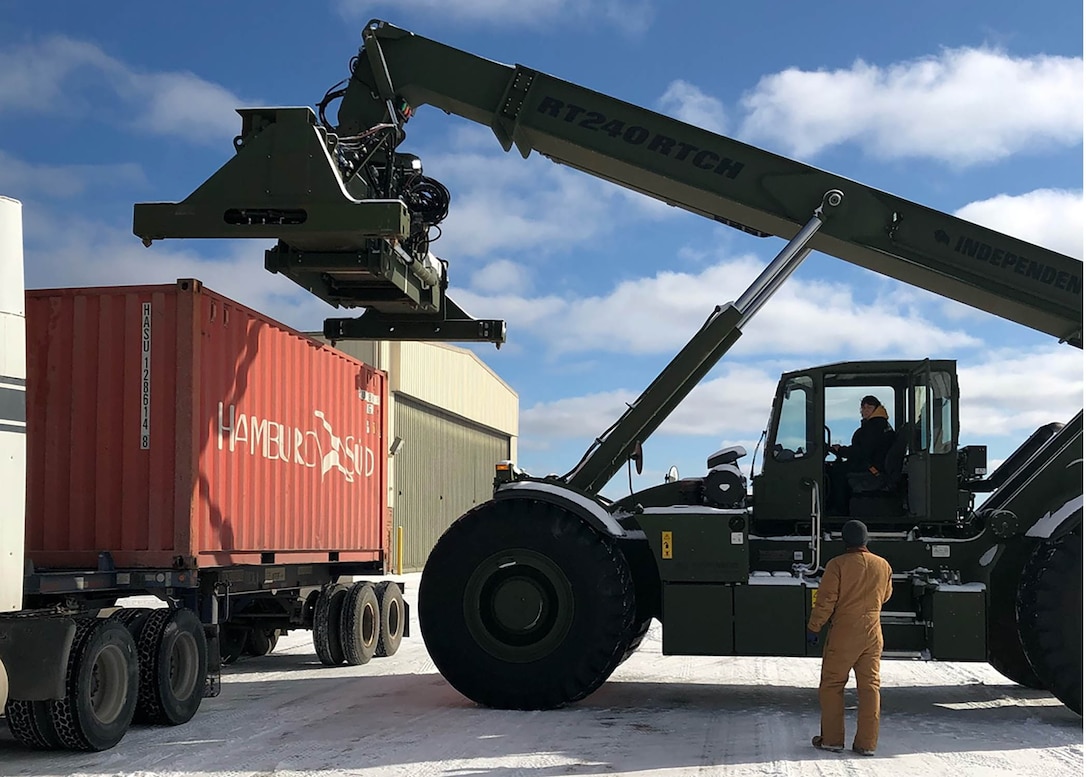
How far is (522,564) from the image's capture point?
10758 millimetres

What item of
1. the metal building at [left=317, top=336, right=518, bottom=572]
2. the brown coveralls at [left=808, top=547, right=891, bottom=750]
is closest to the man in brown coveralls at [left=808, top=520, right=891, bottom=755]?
the brown coveralls at [left=808, top=547, right=891, bottom=750]

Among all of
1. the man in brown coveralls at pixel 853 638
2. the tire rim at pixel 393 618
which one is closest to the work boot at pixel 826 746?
the man in brown coveralls at pixel 853 638

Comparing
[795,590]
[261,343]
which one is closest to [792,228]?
[795,590]

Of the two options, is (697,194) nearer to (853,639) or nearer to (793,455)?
(793,455)

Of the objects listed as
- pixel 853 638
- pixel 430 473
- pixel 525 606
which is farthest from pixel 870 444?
pixel 430 473

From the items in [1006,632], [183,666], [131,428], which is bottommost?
[183,666]

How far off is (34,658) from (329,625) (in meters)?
5.83

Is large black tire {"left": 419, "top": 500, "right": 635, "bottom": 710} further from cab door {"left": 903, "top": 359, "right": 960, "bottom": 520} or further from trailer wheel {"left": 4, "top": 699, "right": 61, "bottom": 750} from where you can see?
trailer wheel {"left": 4, "top": 699, "right": 61, "bottom": 750}

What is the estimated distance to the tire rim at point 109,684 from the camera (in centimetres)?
912

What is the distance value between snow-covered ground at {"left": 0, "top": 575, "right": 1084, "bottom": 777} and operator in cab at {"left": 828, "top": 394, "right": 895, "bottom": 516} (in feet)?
6.36

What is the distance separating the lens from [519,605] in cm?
1067

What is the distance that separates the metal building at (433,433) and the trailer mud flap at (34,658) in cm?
2256

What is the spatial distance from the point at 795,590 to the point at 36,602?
20.7 ft

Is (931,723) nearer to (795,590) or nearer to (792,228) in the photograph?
(795,590)
